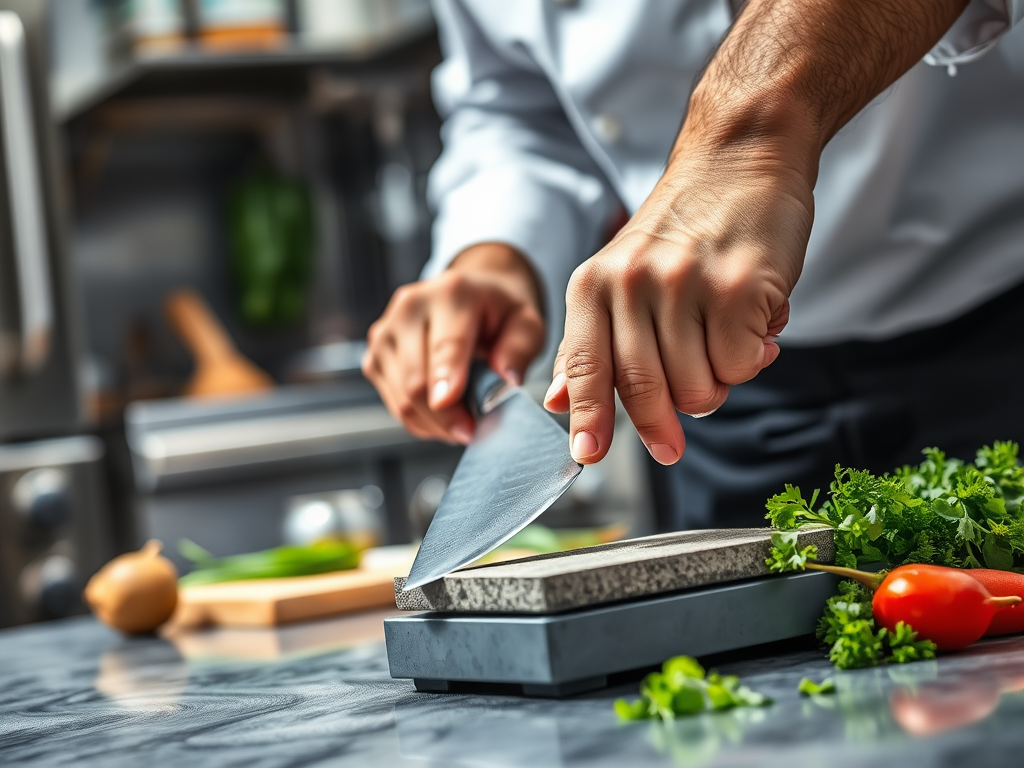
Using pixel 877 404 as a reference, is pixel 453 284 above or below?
above

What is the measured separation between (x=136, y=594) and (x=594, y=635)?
736mm

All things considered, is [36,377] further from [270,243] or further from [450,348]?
[450,348]

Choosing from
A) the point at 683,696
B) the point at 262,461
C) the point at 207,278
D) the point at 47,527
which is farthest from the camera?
the point at 207,278

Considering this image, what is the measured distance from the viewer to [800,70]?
2.60ft

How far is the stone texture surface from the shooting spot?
67cm

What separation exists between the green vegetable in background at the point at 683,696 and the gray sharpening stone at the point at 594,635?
0.06 m

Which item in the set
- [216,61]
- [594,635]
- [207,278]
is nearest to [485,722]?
[594,635]

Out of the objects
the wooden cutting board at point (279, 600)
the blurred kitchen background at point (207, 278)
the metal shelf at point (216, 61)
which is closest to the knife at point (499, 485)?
the wooden cutting board at point (279, 600)

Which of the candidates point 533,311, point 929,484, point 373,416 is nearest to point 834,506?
point 929,484

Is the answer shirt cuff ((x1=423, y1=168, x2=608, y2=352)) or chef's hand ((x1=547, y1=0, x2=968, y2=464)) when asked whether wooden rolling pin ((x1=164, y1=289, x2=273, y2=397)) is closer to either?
shirt cuff ((x1=423, y1=168, x2=608, y2=352))

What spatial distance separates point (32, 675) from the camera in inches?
42.3

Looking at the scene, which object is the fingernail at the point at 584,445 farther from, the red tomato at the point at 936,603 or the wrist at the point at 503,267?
the wrist at the point at 503,267

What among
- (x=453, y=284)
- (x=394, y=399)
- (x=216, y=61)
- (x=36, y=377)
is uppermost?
(x=216, y=61)

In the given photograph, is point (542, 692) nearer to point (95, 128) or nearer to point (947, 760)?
point (947, 760)
